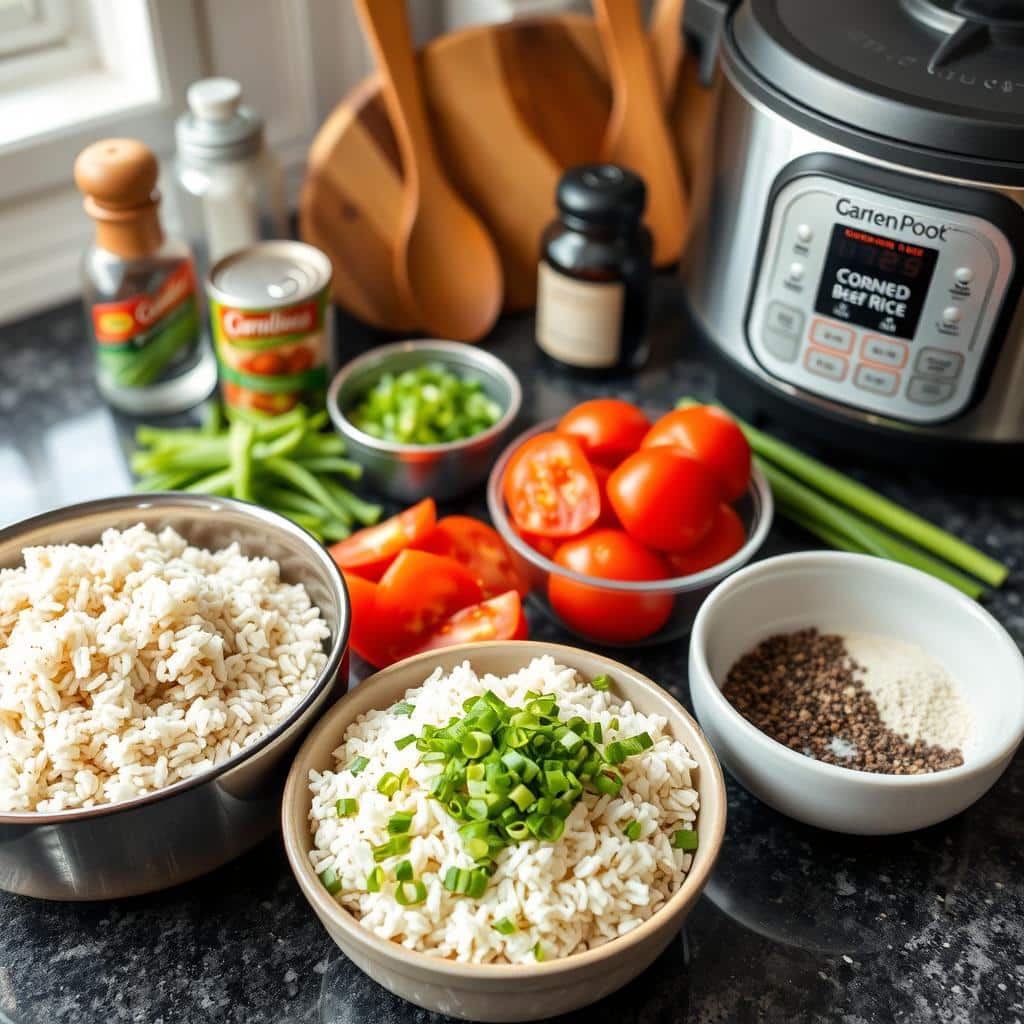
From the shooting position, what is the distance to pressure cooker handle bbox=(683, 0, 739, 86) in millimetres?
1371

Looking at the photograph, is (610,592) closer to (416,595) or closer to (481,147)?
(416,595)

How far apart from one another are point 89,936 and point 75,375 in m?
0.77

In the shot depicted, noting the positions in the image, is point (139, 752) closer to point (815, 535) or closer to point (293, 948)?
point (293, 948)

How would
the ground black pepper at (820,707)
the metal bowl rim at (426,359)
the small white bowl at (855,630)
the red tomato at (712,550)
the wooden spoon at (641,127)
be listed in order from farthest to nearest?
the wooden spoon at (641,127) → the metal bowl rim at (426,359) → the red tomato at (712,550) → the ground black pepper at (820,707) → the small white bowl at (855,630)

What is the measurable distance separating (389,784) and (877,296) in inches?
25.7

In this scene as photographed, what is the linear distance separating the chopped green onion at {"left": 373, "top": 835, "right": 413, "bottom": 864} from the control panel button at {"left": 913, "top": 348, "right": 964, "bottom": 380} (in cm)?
68

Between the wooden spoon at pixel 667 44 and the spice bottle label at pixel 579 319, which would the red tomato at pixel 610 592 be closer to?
the spice bottle label at pixel 579 319

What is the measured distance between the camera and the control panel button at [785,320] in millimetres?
1182

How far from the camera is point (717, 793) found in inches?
33.7

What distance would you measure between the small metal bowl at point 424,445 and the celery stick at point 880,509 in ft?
0.72

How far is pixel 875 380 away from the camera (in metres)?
1.17

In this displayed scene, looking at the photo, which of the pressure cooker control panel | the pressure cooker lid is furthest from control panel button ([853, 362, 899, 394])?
the pressure cooker lid

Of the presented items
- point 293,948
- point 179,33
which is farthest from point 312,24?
point 293,948

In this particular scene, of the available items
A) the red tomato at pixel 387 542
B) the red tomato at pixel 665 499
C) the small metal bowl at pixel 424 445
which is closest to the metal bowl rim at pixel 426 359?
the small metal bowl at pixel 424 445
